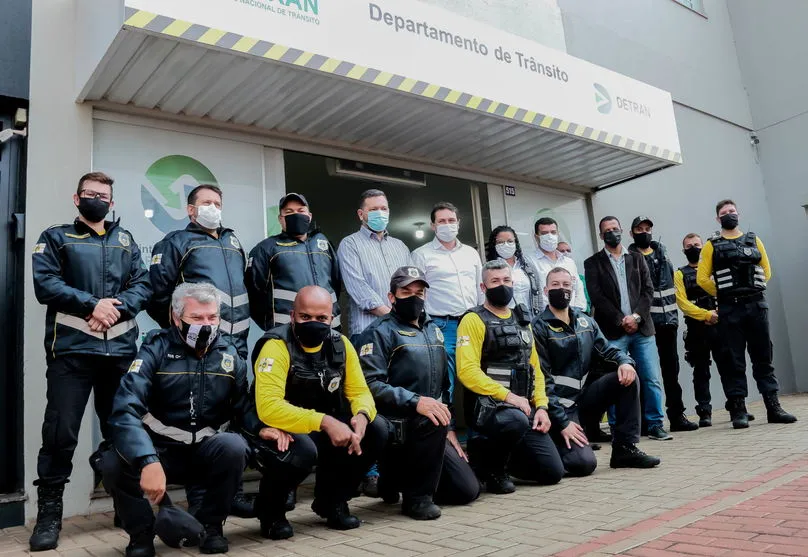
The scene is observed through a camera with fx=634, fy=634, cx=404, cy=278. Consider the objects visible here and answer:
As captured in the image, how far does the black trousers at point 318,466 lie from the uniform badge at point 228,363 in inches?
17.9

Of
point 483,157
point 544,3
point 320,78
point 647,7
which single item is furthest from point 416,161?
point 647,7

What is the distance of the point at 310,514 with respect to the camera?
4078 millimetres

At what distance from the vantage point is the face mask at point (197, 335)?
10.9 ft

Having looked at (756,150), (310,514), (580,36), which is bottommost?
(310,514)

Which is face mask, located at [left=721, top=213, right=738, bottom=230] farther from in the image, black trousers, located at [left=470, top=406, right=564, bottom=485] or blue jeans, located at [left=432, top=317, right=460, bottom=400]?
black trousers, located at [left=470, top=406, right=564, bottom=485]

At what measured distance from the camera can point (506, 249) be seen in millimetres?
6137

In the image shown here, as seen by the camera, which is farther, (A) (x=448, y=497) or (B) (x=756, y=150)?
(B) (x=756, y=150)

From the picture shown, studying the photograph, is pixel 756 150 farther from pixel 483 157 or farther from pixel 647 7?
pixel 483 157

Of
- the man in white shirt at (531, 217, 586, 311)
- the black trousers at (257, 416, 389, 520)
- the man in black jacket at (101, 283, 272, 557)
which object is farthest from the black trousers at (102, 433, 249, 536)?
the man in white shirt at (531, 217, 586, 311)

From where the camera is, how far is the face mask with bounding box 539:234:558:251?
6.69 m

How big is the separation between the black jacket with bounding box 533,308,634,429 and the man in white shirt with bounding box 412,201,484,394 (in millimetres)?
690

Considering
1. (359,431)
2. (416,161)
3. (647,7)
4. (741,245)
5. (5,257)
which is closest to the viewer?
(359,431)

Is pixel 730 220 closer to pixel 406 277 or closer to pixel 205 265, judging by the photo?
A: pixel 406 277

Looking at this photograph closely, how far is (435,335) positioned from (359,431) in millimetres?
1099
